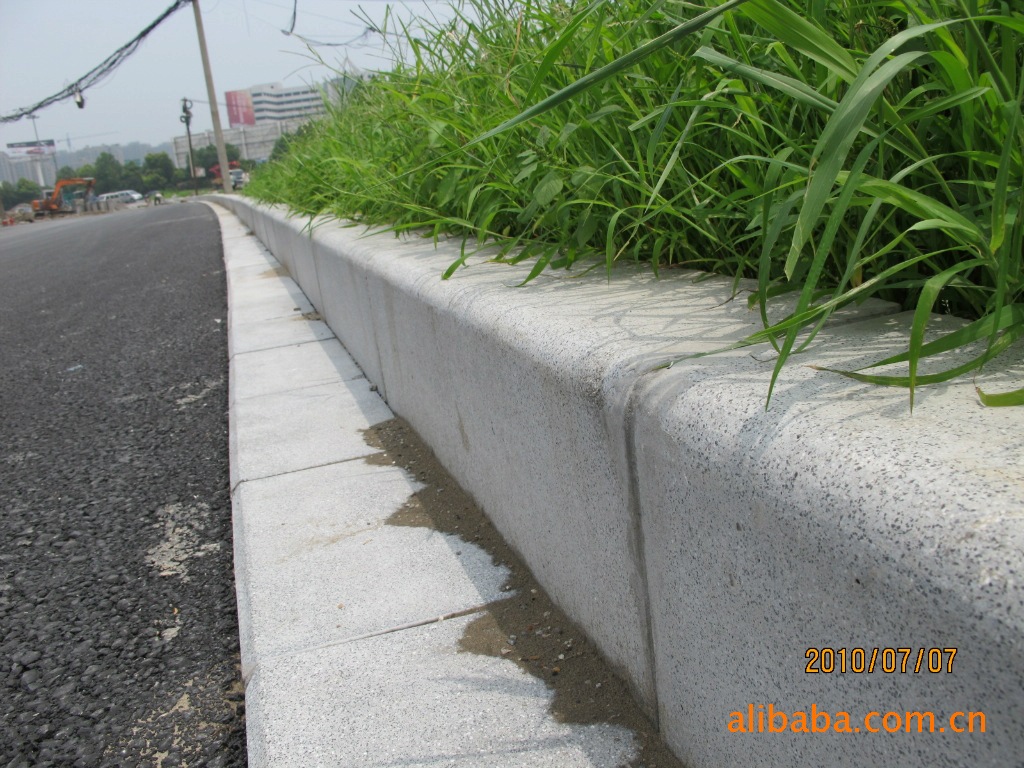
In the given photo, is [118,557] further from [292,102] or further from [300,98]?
[292,102]

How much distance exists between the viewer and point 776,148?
164 cm

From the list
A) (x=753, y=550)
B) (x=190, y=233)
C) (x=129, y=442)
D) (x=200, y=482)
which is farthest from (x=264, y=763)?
(x=190, y=233)

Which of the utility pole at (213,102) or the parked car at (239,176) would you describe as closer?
the utility pole at (213,102)

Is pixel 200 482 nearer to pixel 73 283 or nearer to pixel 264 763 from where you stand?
pixel 264 763

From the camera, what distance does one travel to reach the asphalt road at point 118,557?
5.60ft

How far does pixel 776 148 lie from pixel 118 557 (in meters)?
2.02

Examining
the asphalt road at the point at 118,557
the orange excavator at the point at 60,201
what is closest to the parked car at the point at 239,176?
the orange excavator at the point at 60,201

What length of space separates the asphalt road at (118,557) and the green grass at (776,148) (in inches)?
47.6

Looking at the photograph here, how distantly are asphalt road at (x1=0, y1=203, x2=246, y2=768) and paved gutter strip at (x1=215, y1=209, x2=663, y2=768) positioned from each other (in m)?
0.11

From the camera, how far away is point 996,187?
1.01 metres

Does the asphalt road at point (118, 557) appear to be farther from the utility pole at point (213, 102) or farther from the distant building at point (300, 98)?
the utility pole at point (213, 102)

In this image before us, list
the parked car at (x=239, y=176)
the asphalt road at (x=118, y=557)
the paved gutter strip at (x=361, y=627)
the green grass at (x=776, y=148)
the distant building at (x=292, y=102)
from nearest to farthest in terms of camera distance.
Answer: the green grass at (x=776, y=148) → the paved gutter strip at (x=361, y=627) → the asphalt road at (x=118, y=557) → the distant building at (x=292, y=102) → the parked car at (x=239, y=176)

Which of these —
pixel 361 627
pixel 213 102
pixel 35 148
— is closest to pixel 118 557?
pixel 361 627

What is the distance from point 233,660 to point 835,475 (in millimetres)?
1475
